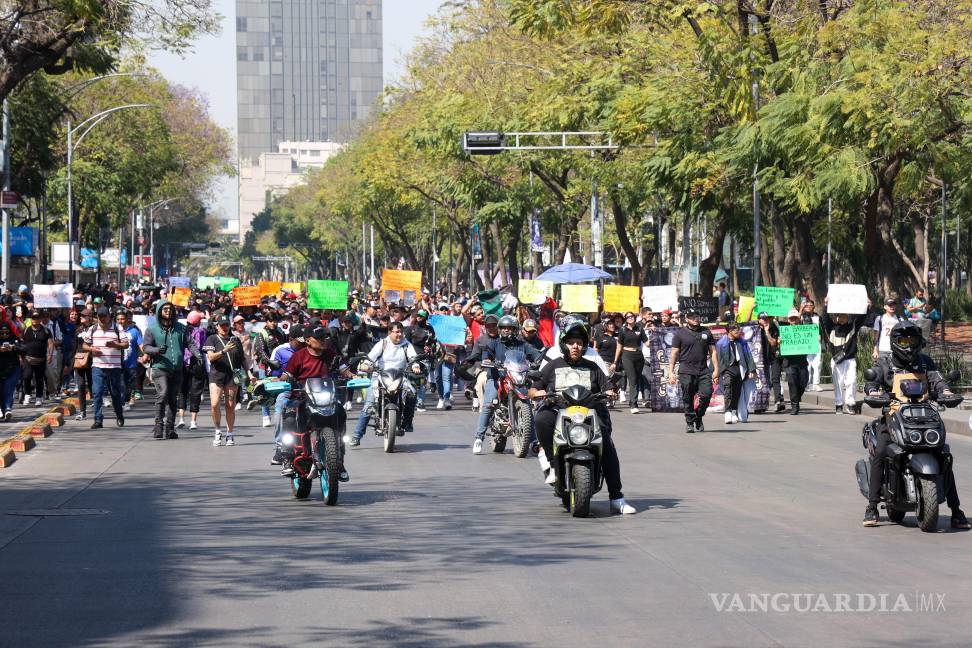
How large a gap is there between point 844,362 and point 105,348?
36.4 ft

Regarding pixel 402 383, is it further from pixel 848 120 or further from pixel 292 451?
pixel 848 120

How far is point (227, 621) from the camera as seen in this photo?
25.6ft

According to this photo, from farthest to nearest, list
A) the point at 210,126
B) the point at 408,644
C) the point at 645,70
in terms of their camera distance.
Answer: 1. the point at 210,126
2. the point at 645,70
3. the point at 408,644

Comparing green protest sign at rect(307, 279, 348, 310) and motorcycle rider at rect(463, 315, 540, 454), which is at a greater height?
green protest sign at rect(307, 279, 348, 310)

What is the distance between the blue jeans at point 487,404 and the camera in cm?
1780

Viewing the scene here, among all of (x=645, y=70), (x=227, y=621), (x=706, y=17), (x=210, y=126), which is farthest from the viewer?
(x=210, y=126)

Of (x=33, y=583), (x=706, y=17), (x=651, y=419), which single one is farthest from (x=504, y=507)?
(x=706, y=17)

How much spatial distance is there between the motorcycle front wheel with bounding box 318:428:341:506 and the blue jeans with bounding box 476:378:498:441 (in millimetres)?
4856

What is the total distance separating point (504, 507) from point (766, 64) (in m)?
17.4

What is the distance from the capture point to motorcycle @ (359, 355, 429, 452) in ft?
59.1

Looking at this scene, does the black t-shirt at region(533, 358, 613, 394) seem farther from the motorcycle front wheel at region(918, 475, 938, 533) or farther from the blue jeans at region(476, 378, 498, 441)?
the blue jeans at region(476, 378, 498, 441)

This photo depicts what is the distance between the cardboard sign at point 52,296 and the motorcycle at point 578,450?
17030mm
